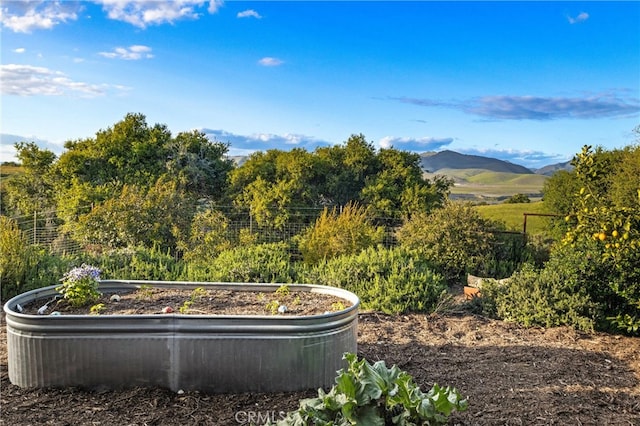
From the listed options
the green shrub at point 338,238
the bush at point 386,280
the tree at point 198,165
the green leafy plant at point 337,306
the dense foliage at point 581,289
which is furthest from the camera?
the tree at point 198,165

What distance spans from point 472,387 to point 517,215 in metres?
9.21

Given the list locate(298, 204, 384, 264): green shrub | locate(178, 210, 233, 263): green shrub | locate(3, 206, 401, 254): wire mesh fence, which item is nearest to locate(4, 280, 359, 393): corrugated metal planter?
locate(298, 204, 384, 264): green shrub

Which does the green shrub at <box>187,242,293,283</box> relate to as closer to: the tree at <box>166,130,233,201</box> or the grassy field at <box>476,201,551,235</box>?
the grassy field at <box>476,201,551,235</box>

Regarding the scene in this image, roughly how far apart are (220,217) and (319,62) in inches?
161

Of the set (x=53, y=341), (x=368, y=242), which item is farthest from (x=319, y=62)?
(x=53, y=341)

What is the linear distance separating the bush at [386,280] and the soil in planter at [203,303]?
124cm

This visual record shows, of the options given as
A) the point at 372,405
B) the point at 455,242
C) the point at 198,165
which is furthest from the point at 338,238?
the point at 198,165

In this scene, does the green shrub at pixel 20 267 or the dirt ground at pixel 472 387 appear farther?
the green shrub at pixel 20 267

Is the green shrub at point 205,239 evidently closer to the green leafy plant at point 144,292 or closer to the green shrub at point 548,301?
the green leafy plant at point 144,292

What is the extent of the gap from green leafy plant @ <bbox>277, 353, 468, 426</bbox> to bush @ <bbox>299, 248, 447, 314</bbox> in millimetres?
3126

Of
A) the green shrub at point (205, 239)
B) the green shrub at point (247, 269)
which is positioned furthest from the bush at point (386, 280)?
the green shrub at point (205, 239)

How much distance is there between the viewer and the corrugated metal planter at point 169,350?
3178 millimetres

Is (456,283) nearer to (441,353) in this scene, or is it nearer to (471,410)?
(441,353)

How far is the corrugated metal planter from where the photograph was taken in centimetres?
318
